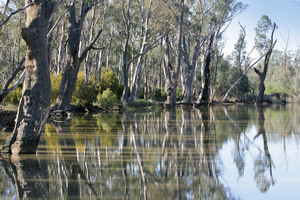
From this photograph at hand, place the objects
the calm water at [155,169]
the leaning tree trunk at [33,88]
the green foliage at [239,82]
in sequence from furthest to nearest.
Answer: the green foliage at [239,82] → the leaning tree trunk at [33,88] → the calm water at [155,169]

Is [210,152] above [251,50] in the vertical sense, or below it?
below

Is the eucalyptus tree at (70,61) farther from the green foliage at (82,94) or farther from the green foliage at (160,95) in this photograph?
the green foliage at (160,95)

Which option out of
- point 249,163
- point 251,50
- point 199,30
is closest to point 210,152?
point 249,163

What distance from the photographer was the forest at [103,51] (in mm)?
7191

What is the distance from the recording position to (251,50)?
44.2 m

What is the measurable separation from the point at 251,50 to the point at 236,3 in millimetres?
8685

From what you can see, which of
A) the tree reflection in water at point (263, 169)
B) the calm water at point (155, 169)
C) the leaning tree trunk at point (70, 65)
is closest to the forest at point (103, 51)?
the leaning tree trunk at point (70, 65)

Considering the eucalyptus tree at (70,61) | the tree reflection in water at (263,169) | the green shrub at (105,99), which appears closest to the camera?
the tree reflection in water at (263,169)

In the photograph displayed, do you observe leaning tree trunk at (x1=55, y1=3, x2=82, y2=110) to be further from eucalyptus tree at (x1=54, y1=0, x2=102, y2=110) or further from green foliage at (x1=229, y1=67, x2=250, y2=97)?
green foliage at (x1=229, y1=67, x2=250, y2=97)

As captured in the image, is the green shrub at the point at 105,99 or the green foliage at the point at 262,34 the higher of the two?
the green foliage at the point at 262,34

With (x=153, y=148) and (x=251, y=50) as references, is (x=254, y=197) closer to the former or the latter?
(x=153, y=148)

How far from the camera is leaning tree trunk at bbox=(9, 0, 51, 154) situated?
6961 mm

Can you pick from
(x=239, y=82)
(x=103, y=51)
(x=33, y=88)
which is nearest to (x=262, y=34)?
(x=239, y=82)

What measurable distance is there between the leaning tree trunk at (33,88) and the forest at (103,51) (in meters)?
0.02
